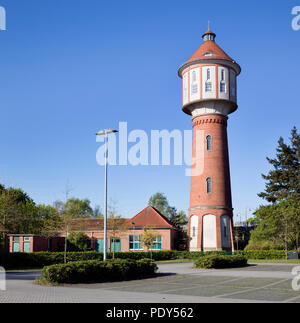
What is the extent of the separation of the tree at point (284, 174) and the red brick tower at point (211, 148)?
16.5 metres

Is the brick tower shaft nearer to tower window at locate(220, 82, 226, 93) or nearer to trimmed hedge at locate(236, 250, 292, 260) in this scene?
trimmed hedge at locate(236, 250, 292, 260)

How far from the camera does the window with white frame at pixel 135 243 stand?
48503 millimetres

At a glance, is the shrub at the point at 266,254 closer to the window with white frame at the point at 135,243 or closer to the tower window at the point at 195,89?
the window with white frame at the point at 135,243

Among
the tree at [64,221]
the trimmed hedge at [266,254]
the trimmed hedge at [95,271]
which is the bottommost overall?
the trimmed hedge at [266,254]

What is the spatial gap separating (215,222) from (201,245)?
300 centimetres

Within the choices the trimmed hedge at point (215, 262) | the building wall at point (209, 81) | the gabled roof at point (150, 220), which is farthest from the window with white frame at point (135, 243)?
the trimmed hedge at point (215, 262)

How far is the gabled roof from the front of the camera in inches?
1922

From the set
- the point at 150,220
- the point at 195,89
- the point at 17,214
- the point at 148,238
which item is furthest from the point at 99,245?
the point at 195,89

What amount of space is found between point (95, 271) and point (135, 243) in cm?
3043

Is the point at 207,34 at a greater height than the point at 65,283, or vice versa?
the point at 207,34

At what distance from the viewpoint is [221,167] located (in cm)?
4338
